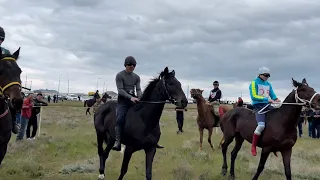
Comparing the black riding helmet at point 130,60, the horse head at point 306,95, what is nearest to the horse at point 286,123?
the horse head at point 306,95

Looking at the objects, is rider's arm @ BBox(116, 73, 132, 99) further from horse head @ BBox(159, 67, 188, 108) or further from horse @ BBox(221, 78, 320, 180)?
horse @ BBox(221, 78, 320, 180)

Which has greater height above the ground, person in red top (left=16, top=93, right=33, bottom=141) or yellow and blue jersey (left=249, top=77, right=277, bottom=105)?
yellow and blue jersey (left=249, top=77, right=277, bottom=105)

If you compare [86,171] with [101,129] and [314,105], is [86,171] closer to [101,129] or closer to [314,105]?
[101,129]

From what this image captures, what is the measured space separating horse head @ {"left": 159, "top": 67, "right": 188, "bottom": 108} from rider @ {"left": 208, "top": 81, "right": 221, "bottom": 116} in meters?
9.18

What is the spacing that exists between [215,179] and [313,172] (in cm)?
324

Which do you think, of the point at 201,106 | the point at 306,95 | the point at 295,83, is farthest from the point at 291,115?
the point at 201,106

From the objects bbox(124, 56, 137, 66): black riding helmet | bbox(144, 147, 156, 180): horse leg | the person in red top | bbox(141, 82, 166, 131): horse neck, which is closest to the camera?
bbox(144, 147, 156, 180): horse leg

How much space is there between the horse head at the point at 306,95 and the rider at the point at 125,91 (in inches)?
138

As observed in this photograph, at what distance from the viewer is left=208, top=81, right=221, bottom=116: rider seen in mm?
17844

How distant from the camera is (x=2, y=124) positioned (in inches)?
296

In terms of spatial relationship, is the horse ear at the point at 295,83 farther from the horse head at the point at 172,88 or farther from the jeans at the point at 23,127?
the jeans at the point at 23,127

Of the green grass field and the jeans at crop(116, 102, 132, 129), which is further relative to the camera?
the green grass field

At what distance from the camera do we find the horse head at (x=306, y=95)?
9.27 metres

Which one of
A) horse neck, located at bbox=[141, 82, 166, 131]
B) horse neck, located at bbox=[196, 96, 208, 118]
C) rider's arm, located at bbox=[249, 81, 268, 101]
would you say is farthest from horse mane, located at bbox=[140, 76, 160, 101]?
horse neck, located at bbox=[196, 96, 208, 118]
